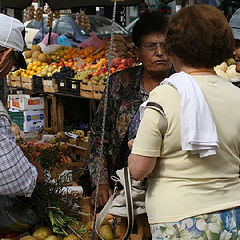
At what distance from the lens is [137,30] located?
9.75 ft

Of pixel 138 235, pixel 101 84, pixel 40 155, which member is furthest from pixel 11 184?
pixel 101 84

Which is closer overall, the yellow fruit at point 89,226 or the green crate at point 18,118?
the yellow fruit at point 89,226

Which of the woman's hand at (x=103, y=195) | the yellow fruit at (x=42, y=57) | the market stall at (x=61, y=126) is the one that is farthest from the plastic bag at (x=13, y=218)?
the yellow fruit at (x=42, y=57)

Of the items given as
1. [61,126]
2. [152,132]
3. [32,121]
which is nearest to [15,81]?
[32,121]

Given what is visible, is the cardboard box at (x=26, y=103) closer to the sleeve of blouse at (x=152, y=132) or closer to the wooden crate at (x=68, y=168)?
the wooden crate at (x=68, y=168)

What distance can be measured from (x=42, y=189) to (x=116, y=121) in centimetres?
67

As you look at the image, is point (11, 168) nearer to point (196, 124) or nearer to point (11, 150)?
point (11, 150)

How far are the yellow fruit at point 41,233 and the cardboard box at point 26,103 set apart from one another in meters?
4.10

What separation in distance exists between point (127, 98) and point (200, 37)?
1312 millimetres

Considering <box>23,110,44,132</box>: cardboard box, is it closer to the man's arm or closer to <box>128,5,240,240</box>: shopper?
the man's arm

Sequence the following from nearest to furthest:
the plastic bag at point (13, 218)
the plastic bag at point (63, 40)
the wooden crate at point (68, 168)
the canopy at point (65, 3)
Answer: the plastic bag at point (13, 218) → the wooden crate at point (68, 168) → the canopy at point (65, 3) → the plastic bag at point (63, 40)

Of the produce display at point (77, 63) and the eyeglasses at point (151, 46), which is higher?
the eyeglasses at point (151, 46)

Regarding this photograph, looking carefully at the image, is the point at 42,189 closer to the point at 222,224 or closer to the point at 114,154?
the point at 114,154

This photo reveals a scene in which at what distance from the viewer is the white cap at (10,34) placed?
2082 millimetres
